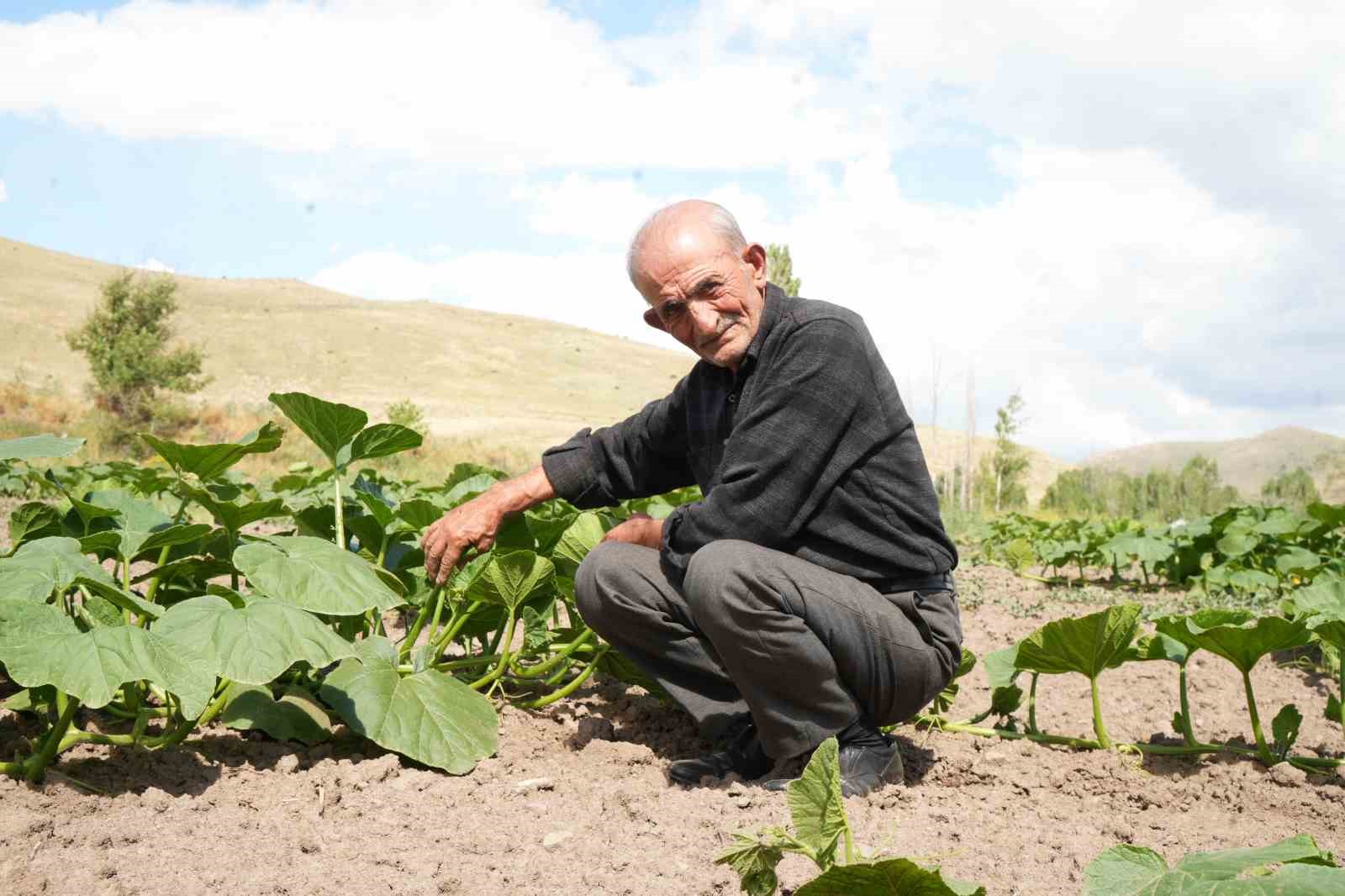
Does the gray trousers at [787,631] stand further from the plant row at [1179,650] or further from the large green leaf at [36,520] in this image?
the large green leaf at [36,520]

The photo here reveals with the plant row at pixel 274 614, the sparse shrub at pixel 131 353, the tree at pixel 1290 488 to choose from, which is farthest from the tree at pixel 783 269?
the sparse shrub at pixel 131 353

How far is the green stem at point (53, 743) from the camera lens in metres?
2.15

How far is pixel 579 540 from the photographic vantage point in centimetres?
300

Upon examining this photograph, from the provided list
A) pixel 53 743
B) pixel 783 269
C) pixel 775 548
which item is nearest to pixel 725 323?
pixel 775 548

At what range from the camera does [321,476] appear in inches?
183

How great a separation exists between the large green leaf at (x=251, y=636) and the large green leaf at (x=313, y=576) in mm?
47

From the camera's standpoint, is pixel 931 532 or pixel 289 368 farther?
pixel 289 368

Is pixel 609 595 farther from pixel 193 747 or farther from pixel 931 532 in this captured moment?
pixel 193 747

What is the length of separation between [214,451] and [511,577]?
74 centimetres

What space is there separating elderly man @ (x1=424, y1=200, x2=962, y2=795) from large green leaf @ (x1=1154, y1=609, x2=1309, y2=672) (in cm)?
48

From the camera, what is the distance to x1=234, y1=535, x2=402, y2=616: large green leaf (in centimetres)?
221

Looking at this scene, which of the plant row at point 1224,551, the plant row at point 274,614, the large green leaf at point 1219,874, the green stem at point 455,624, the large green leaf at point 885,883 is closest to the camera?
the large green leaf at point 1219,874

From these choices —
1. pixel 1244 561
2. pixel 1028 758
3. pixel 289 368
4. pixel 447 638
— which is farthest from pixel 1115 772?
pixel 289 368

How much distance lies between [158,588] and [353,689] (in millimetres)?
587
